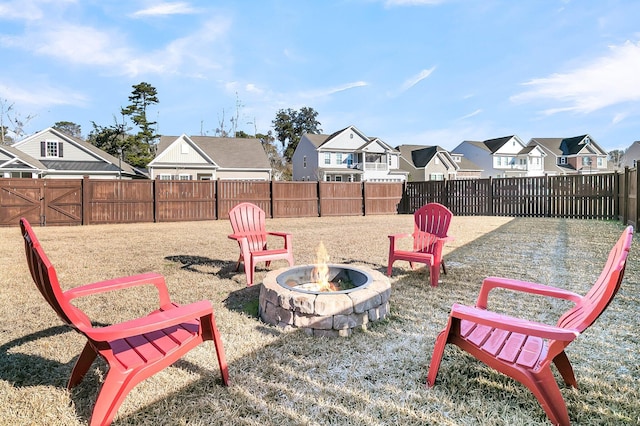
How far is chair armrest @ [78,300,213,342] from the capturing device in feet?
5.24

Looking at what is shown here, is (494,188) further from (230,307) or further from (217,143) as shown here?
(217,143)

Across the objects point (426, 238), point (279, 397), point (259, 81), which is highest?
point (259, 81)

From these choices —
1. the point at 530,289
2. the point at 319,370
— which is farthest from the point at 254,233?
the point at 530,289

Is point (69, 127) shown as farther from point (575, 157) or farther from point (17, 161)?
point (575, 157)

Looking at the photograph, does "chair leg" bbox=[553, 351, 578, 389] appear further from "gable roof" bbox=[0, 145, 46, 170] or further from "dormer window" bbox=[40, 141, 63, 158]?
"dormer window" bbox=[40, 141, 63, 158]

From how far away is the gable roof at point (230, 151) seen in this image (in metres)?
26.0

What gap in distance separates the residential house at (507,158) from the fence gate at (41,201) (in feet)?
128

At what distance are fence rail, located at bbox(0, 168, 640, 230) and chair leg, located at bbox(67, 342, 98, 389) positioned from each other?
10922 mm

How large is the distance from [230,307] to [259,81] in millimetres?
28173

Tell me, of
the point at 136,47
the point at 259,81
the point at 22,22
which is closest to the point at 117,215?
the point at 136,47

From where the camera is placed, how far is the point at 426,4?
8914 mm

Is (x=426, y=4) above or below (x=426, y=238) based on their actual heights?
above

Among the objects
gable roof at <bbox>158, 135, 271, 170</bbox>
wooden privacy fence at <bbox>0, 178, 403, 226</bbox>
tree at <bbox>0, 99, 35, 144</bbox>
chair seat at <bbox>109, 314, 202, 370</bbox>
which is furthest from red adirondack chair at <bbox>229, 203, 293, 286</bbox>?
tree at <bbox>0, 99, 35, 144</bbox>

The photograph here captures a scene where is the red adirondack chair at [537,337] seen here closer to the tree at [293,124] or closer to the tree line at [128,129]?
the tree line at [128,129]
